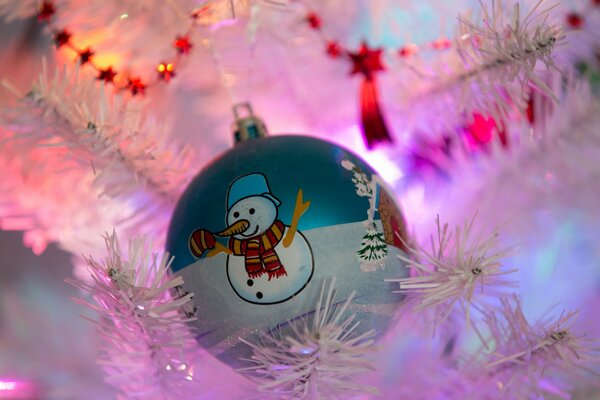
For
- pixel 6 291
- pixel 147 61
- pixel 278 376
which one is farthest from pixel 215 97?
pixel 278 376

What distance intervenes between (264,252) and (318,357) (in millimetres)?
92

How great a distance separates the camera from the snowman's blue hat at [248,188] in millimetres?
521

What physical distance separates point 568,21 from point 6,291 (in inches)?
29.8

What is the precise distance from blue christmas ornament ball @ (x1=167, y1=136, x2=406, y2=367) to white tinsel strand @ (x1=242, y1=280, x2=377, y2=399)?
0.01 m

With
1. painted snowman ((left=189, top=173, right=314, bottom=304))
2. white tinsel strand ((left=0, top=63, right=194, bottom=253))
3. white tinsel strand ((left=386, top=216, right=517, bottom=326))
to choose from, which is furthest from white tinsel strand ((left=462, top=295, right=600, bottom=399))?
white tinsel strand ((left=0, top=63, right=194, bottom=253))

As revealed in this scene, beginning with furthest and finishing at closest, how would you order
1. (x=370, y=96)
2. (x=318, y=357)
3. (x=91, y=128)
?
(x=370, y=96) < (x=91, y=128) < (x=318, y=357)

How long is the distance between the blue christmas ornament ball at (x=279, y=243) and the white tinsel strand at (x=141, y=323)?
30mm

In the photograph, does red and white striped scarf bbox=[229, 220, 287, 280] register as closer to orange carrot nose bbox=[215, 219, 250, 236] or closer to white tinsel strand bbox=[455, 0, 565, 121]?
orange carrot nose bbox=[215, 219, 250, 236]

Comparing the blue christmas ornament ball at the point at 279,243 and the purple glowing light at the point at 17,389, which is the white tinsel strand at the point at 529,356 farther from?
the purple glowing light at the point at 17,389

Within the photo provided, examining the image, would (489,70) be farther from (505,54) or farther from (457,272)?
(457,272)

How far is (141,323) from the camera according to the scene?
0.50m

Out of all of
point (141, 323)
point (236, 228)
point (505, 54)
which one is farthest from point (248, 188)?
point (505, 54)

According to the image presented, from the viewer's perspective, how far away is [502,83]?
0.59 m

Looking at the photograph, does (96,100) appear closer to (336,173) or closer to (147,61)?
(147,61)
